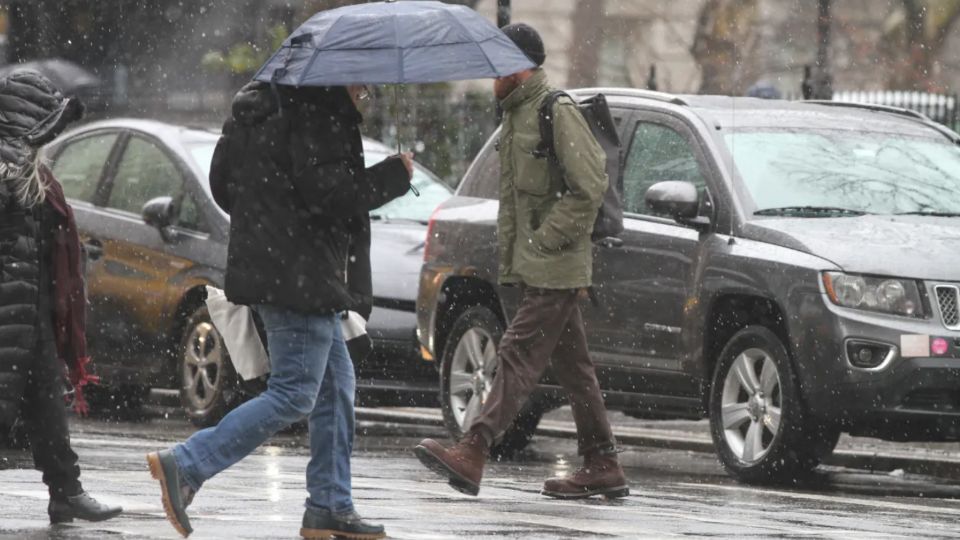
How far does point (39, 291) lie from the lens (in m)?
8.08

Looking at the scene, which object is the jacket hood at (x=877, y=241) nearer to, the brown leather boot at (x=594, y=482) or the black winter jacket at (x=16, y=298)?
the brown leather boot at (x=594, y=482)

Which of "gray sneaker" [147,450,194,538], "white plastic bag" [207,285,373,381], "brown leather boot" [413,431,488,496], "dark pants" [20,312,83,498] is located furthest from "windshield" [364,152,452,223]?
"gray sneaker" [147,450,194,538]

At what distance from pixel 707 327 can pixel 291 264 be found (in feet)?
12.3

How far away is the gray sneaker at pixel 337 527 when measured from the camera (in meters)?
7.64

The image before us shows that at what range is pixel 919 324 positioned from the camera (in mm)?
10117

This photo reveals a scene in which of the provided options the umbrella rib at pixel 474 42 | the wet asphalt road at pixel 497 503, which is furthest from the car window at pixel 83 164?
the umbrella rib at pixel 474 42

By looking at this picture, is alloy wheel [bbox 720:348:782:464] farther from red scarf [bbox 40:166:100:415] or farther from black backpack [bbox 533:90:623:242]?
red scarf [bbox 40:166:100:415]

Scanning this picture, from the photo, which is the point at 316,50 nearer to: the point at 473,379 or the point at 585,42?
the point at 473,379

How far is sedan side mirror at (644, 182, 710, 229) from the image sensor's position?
35.0 feet

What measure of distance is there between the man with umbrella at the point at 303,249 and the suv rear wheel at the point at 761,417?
3.14 meters

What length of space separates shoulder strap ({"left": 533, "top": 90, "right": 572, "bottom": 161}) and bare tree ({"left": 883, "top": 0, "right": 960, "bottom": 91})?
1904cm

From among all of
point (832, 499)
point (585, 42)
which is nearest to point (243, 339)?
point (832, 499)

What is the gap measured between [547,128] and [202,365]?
14.7ft

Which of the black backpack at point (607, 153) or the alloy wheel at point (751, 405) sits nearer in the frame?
the black backpack at point (607, 153)
